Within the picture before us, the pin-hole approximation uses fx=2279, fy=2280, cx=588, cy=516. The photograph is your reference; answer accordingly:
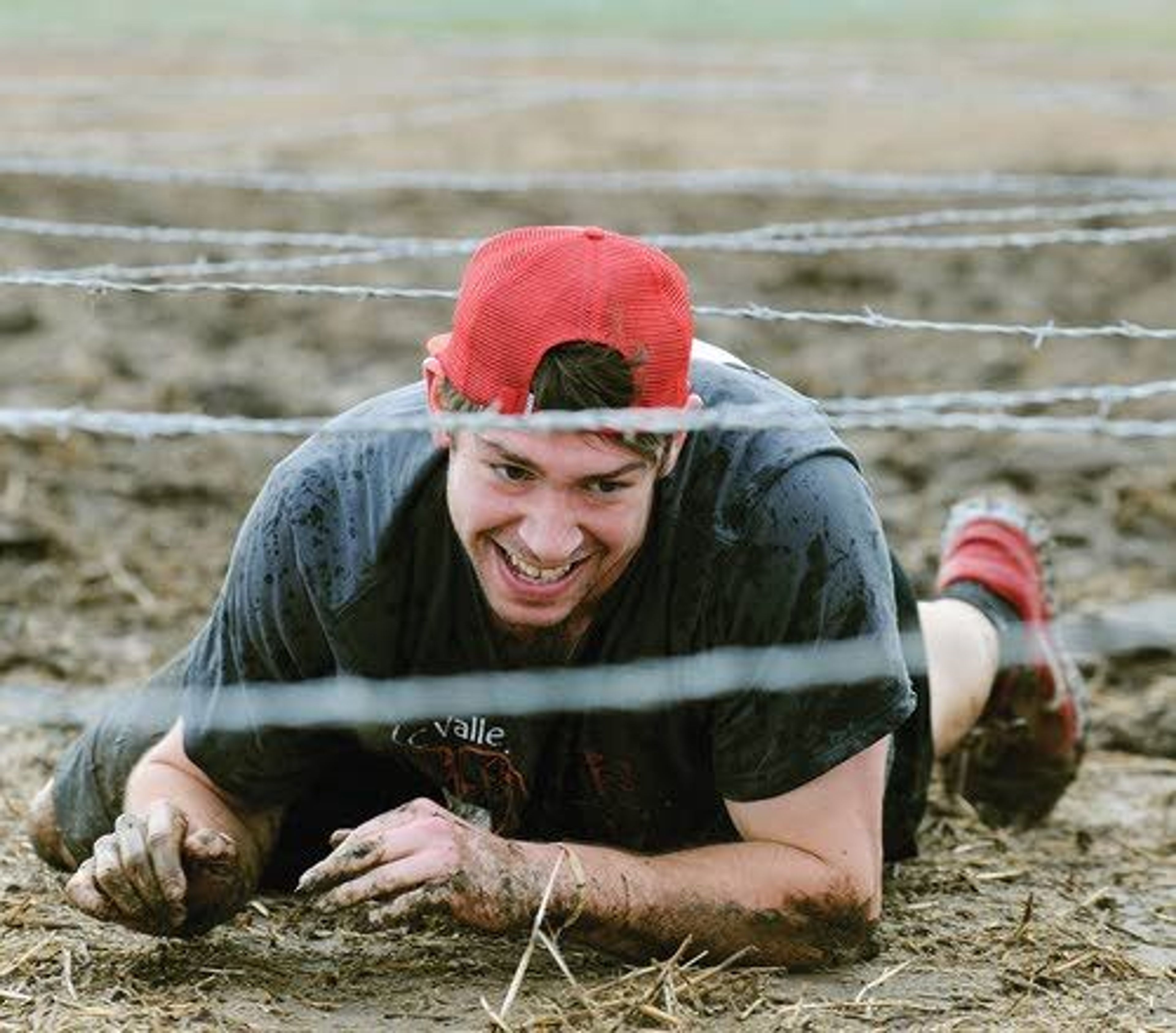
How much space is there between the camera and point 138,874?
119 inches

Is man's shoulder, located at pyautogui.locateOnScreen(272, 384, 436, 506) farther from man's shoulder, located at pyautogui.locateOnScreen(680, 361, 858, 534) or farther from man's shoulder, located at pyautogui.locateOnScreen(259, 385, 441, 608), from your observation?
man's shoulder, located at pyautogui.locateOnScreen(680, 361, 858, 534)

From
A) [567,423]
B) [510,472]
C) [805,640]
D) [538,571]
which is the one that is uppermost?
[567,423]

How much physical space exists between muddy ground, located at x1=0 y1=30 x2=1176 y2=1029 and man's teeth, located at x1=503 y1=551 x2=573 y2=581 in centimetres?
59

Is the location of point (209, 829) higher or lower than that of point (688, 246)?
lower

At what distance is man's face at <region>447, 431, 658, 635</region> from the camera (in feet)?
9.41

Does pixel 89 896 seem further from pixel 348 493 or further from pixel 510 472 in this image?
pixel 510 472

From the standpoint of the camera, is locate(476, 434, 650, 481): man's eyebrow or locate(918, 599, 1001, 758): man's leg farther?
locate(918, 599, 1001, 758): man's leg

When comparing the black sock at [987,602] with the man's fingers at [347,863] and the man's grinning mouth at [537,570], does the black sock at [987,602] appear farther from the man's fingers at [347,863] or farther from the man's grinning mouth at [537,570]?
the man's fingers at [347,863]

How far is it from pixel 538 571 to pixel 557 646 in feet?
0.71

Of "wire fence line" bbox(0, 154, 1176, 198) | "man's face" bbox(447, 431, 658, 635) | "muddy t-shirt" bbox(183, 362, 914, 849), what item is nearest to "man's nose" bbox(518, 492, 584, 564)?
"man's face" bbox(447, 431, 658, 635)

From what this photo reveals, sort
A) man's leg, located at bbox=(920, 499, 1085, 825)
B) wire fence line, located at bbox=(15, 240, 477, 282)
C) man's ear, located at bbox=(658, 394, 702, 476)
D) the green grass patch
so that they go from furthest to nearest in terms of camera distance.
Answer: the green grass patch
man's leg, located at bbox=(920, 499, 1085, 825)
wire fence line, located at bbox=(15, 240, 477, 282)
man's ear, located at bbox=(658, 394, 702, 476)

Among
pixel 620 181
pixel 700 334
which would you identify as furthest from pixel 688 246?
pixel 700 334

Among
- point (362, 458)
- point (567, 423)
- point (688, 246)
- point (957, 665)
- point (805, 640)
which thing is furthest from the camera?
point (688, 246)

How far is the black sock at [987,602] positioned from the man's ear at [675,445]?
133cm
